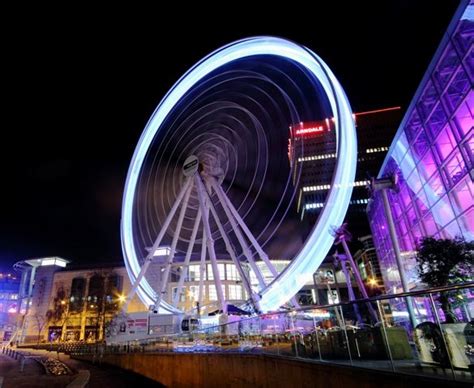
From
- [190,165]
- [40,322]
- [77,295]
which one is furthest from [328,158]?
[40,322]

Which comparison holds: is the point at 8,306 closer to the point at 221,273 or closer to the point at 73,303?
the point at 73,303

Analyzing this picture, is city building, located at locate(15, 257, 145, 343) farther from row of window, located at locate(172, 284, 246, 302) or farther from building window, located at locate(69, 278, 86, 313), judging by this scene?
row of window, located at locate(172, 284, 246, 302)

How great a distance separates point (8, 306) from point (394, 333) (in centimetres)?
12225

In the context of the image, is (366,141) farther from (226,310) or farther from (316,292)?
(226,310)

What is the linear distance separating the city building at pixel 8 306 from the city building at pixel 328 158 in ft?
264

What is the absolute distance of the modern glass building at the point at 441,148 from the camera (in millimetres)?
16031

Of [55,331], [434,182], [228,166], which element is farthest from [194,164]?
[55,331]

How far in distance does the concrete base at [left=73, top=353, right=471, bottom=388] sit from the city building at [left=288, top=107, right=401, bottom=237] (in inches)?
476

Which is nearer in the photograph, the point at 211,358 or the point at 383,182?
the point at 211,358

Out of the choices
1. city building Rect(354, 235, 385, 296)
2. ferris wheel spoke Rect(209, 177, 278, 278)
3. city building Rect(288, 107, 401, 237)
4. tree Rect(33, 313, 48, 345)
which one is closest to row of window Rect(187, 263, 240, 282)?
city building Rect(288, 107, 401, 237)

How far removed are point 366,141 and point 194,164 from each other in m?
85.8

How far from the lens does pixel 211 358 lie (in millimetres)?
12312

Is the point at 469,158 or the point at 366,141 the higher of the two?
the point at 366,141

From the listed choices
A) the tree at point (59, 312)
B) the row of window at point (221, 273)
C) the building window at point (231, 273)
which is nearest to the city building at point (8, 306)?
the tree at point (59, 312)
